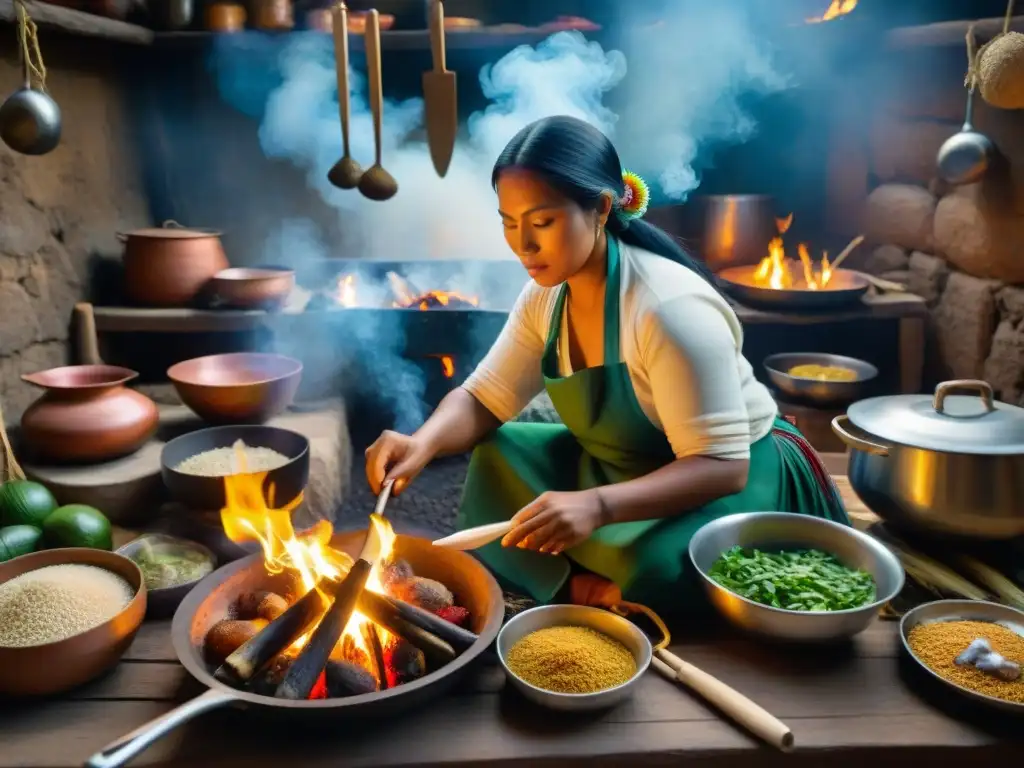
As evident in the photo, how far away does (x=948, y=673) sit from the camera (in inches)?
72.0

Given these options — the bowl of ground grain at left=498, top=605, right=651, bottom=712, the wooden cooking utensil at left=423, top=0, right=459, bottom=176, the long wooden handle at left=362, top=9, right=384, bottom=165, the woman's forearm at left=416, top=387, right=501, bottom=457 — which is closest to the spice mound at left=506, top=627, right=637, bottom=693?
the bowl of ground grain at left=498, top=605, right=651, bottom=712

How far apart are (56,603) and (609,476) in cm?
147

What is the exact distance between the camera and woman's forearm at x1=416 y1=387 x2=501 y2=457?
2.52 m

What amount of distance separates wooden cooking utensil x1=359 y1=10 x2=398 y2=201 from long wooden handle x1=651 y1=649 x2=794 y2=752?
130 inches

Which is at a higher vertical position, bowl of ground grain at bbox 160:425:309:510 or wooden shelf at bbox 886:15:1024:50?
wooden shelf at bbox 886:15:1024:50

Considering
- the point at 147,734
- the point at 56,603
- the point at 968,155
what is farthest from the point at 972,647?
the point at 968,155

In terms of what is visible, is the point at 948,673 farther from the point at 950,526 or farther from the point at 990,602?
the point at 950,526

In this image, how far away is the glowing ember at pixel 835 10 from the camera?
4.72m

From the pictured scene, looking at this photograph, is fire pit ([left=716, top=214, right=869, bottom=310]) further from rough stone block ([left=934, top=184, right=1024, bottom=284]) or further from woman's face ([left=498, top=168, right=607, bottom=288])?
woman's face ([left=498, top=168, right=607, bottom=288])

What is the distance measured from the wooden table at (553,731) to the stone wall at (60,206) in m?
2.09

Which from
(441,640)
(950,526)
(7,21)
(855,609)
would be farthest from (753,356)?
(7,21)

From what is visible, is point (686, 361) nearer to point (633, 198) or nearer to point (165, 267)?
point (633, 198)

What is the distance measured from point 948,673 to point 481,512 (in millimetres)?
1332

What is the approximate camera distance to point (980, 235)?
402 cm
